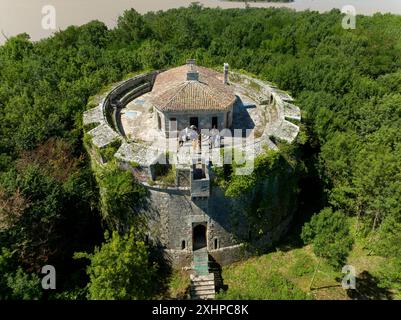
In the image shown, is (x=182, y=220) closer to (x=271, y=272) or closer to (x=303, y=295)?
(x=271, y=272)

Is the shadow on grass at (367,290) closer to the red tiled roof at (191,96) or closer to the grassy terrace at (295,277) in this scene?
the grassy terrace at (295,277)

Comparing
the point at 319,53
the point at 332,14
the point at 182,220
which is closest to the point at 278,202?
the point at 182,220

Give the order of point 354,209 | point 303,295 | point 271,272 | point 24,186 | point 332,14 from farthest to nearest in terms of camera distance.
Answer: point 332,14
point 354,209
point 271,272
point 303,295
point 24,186

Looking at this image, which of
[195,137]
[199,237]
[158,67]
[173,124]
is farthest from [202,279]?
[158,67]

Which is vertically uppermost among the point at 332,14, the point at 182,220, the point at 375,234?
the point at 332,14

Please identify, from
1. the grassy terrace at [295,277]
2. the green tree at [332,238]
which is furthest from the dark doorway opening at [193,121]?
the green tree at [332,238]

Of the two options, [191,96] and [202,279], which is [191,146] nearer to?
[191,96]

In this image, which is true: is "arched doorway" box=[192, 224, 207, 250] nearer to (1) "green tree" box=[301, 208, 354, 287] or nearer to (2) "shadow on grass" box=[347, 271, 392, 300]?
(1) "green tree" box=[301, 208, 354, 287]
